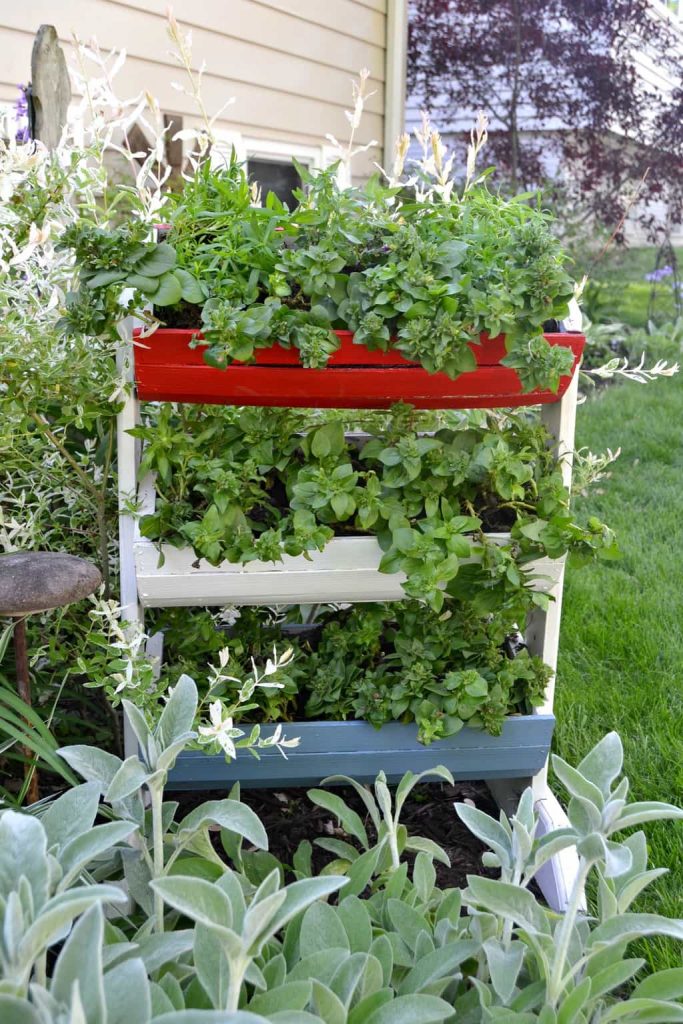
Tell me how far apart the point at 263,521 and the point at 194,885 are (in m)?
0.83

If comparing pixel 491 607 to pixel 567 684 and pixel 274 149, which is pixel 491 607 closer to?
Answer: pixel 567 684

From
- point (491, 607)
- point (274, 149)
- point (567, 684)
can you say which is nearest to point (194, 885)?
point (491, 607)

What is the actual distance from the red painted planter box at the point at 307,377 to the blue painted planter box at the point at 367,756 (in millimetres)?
637

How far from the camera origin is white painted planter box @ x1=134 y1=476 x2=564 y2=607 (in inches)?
64.9

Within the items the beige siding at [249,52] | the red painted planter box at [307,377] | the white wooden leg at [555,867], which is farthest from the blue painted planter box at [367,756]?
the beige siding at [249,52]

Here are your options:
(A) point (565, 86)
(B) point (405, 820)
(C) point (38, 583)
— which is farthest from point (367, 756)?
(A) point (565, 86)

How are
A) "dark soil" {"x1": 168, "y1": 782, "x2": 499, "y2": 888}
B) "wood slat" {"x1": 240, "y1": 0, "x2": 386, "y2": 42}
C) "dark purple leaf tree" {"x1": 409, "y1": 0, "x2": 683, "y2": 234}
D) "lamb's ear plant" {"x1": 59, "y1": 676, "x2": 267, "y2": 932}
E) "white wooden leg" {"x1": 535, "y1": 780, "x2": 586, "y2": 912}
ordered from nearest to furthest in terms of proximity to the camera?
"lamb's ear plant" {"x1": 59, "y1": 676, "x2": 267, "y2": 932} < "white wooden leg" {"x1": 535, "y1": 780, "x2": 586, "y2": 912} < "dark soil" {"x1": 168, "y1": 782, "x2": 499, "y2": 888} < "wood slat" {"x1": 240, "y1": 0, "x2": 386, "y2": 42} < "dark purple leaf tree" {"x1": 409, "y1": 0, "x2": 683, "y2": 234}

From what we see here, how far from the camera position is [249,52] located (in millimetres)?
4789

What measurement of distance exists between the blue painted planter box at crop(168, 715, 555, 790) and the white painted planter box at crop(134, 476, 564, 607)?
0.27 meters

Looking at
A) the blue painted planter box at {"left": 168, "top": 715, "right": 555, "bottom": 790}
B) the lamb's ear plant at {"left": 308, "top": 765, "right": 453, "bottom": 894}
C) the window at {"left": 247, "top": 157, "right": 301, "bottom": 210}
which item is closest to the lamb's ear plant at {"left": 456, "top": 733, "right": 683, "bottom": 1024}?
the lamb's ear plant at {"left": 308, "top": 765, "right": 453, "bottom": 894}

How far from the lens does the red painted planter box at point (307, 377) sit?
1547mm

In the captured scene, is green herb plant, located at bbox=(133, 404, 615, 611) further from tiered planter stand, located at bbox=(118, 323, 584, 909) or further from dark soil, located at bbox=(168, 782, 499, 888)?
dark soil, located at bbox=(168, 782, 499, 888)

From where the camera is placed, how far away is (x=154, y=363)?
1.55 m

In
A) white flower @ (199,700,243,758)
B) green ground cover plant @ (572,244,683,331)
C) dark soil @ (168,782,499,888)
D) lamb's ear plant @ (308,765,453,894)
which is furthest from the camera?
green ground cover plant @ (572,244,683,331)
